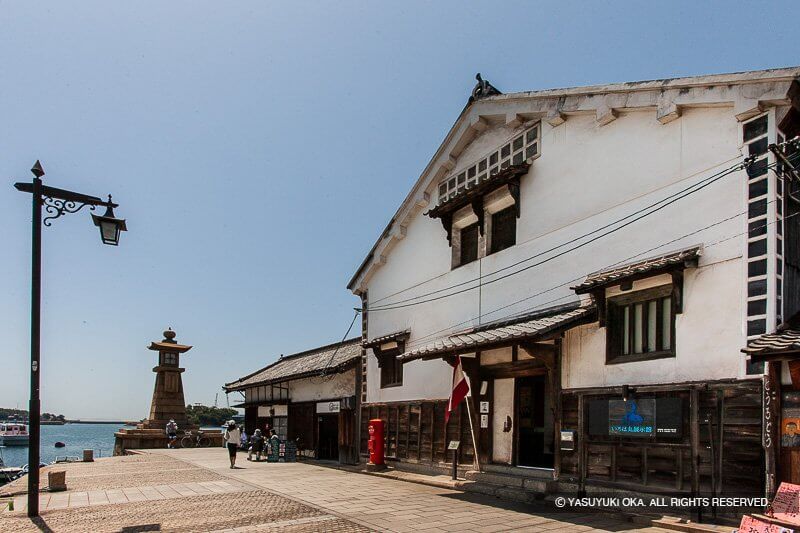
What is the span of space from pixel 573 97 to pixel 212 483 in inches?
512

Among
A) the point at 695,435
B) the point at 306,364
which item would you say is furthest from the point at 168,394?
the point at 695,435

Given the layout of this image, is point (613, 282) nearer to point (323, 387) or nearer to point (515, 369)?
point (515, 369)

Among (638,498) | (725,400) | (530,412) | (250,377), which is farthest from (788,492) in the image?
(250,377)

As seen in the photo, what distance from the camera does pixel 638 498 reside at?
9.81 metres

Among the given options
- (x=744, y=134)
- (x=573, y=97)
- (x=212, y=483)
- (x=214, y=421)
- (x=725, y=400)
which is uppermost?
(x=573, y=97)

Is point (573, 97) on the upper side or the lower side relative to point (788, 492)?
upper

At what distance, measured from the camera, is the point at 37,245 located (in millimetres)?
11266

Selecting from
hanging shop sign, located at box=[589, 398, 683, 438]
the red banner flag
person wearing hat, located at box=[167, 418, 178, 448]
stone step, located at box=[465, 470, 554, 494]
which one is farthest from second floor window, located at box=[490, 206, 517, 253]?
person wearing hat, located at box=[167, 418, 178, 448]

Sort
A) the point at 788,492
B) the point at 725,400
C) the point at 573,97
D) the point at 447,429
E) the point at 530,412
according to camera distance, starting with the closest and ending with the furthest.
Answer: the point at 788,492
the point at 725,400
the point at 573,97
the point at 530,412
the point at 447,429

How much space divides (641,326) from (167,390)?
1263 inches

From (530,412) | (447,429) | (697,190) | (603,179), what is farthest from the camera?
(447,429)

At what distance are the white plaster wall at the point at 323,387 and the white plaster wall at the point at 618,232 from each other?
4.94 meters

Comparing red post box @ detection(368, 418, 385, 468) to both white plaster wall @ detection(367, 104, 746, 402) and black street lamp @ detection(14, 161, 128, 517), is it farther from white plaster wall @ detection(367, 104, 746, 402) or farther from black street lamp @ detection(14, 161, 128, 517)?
black street lamp @ detection(14, 161, 128, 517)

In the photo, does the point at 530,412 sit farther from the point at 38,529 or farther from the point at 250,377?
the point at 250,377
